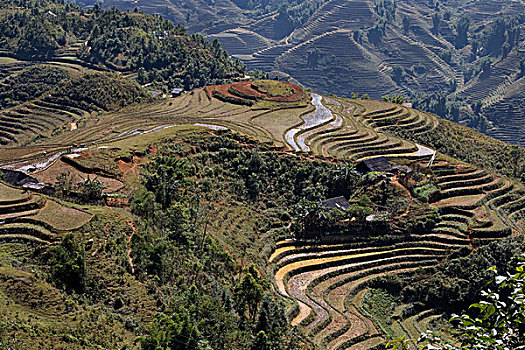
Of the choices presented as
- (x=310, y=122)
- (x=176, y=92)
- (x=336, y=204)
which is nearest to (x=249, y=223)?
(x=336, y=204)

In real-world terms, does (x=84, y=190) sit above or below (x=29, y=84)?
above

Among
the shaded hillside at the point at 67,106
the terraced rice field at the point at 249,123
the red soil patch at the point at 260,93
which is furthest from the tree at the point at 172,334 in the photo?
the shaded hillside at the point at 67,106

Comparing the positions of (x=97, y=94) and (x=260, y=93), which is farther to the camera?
(x=97, y=94)

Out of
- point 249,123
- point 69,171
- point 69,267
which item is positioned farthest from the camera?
point 249,123

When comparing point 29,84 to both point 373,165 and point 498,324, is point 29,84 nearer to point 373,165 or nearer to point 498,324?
point 373,165

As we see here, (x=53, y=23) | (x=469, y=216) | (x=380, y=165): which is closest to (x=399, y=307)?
(x=469, y=216)

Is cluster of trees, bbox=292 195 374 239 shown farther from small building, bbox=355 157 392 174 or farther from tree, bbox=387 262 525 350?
tree, bbox=387 262 525 350
